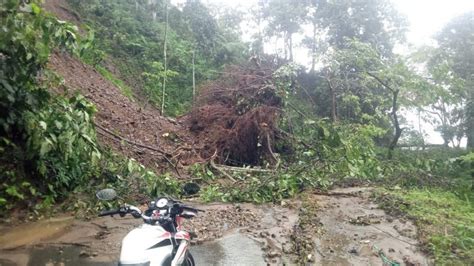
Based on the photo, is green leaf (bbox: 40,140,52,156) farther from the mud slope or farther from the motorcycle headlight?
the mud slope

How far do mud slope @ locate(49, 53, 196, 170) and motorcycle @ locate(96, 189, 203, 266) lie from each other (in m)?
6.21

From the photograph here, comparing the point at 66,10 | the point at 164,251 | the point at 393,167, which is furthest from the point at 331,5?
the point at 164,251

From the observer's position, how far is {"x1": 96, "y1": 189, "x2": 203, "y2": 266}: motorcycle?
2818mm

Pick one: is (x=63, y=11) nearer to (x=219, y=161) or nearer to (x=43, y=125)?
(x=219, y=161)

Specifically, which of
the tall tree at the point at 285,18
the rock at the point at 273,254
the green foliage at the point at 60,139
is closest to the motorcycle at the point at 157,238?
the rock at the point at 273,254

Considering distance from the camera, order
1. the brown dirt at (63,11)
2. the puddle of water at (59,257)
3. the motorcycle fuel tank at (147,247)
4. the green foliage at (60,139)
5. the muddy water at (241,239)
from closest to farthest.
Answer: the motorcycle fuel tank at (147,247) → the puddle of water at (59,257) → the muddy water at (241,239) → the green foliage at (60,139) → the brown dirt at (63,11)

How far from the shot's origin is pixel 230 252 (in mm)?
5426

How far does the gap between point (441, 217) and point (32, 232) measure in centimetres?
577

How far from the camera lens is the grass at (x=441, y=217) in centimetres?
494

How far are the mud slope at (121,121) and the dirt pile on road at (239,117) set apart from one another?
810mm

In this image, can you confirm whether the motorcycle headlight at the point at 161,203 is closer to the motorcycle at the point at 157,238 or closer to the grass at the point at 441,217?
the motorcycle at the point at 157,238

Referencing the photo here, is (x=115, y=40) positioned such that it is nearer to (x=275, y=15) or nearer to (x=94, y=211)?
(x=275, y=15)

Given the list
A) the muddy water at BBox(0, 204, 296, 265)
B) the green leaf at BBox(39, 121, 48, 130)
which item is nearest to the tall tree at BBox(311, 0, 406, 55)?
the muddy water at BBox(0, 204, 296, 265)

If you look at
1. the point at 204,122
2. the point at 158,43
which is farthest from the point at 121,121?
the point at 158,43
